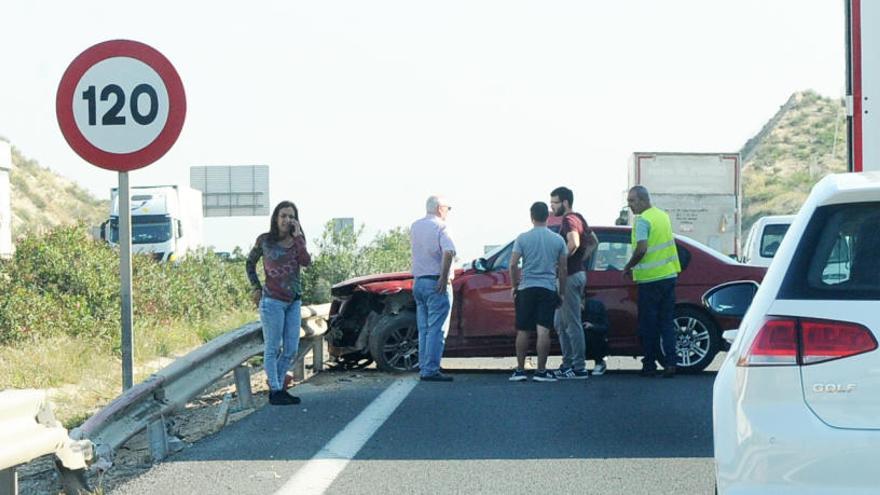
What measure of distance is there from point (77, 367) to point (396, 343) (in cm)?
328

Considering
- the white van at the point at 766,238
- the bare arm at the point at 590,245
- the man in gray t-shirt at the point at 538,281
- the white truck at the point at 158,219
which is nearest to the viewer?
the man in gray t-shirt at the point at 538,281

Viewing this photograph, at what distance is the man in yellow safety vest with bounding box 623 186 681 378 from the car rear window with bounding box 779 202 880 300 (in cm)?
886

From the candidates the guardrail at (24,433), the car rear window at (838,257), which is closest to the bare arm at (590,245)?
the guardrail at (24,433)

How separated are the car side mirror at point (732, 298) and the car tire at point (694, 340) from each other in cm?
799

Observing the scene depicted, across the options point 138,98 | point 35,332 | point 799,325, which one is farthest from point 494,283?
point 799,325

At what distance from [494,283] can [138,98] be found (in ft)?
21.7

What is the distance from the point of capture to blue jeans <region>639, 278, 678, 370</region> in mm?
13984

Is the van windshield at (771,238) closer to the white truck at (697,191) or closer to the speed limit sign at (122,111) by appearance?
the white truck at (697,191)

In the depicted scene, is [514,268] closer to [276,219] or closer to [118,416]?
[276,219]

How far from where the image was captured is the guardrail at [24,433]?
19.2ft

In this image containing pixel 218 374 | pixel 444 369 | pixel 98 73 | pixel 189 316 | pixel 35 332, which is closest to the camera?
pixel 98 73

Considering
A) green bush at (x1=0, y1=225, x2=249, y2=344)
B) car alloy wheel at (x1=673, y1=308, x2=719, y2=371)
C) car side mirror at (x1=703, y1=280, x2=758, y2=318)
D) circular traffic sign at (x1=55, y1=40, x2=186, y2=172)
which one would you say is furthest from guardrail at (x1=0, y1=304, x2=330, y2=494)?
green bush at (x1=0, y1=225, x2=249, y2=344)

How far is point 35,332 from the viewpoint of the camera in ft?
55.3

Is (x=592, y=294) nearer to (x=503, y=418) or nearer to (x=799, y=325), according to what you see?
(x=503, y=418)
